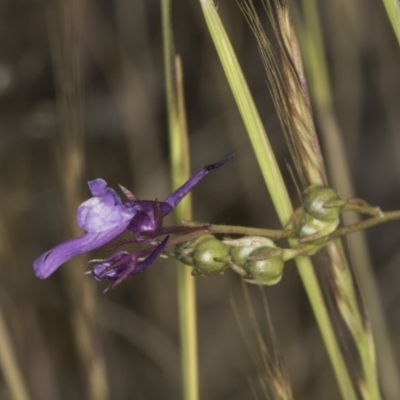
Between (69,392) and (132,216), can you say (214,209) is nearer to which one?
(69,392)

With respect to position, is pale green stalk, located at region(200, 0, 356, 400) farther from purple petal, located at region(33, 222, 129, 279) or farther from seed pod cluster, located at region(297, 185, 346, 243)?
purple petal, located at region(33, 222, 129, 279)

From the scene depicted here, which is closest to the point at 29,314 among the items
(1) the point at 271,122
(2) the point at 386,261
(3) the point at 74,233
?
(3) the point at 74,233

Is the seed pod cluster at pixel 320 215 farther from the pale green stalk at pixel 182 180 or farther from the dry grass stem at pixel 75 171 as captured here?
the dry grass stem at pixel 75 171

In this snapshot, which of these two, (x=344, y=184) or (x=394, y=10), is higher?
(x=394, y=10)

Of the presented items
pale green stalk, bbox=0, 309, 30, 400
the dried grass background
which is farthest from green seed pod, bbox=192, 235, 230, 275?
the dried grass background

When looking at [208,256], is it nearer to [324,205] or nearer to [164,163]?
[324,205]

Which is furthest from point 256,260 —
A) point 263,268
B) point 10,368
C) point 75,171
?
point 10,368

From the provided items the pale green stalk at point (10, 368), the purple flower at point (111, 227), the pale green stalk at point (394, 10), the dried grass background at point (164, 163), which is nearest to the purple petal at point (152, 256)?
the purple flower at point (111, 227)
